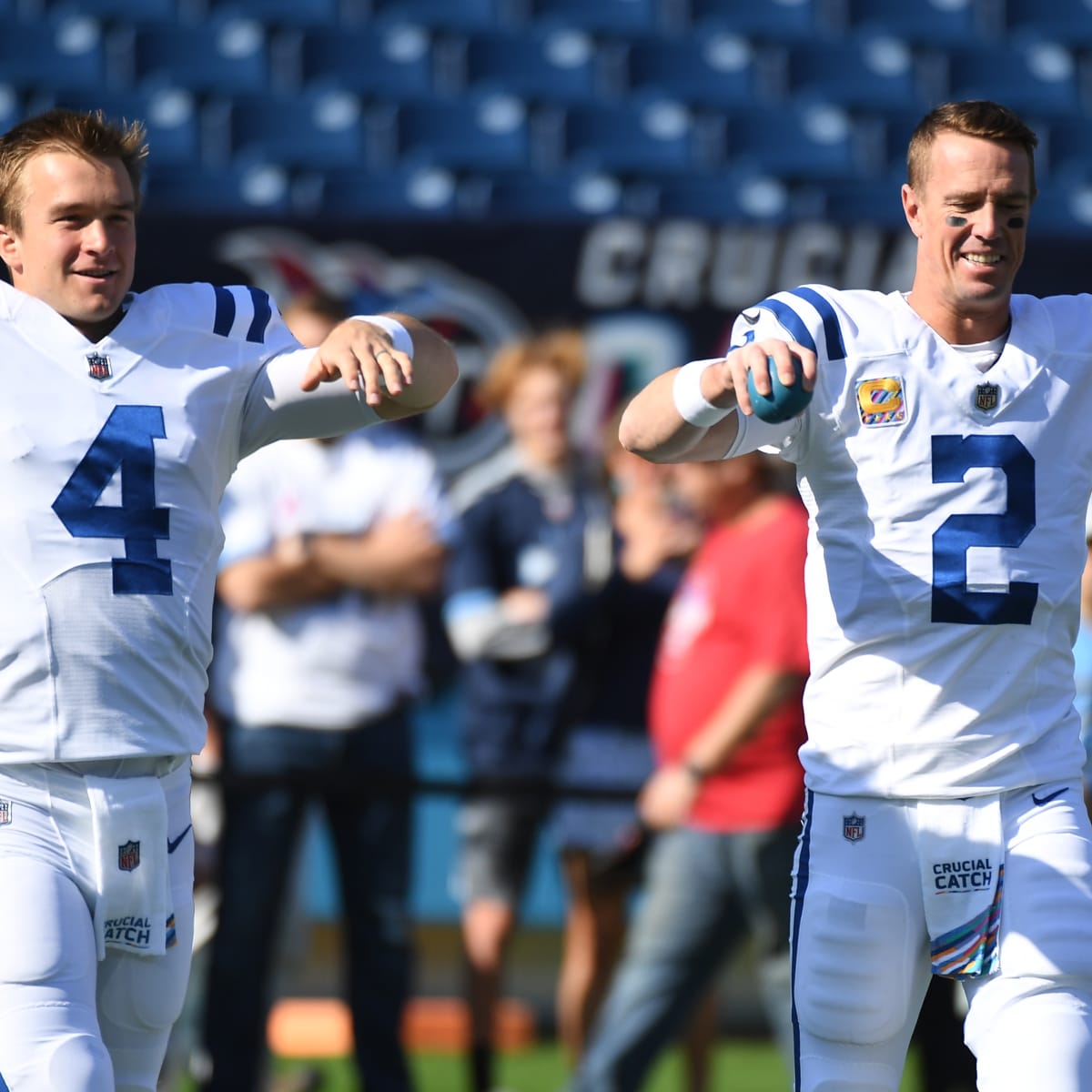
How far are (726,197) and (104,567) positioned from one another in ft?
18.7

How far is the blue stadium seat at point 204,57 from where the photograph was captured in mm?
8320

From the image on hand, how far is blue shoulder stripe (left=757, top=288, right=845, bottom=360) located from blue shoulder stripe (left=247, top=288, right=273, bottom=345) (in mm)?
816

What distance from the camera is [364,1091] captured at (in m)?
4.81

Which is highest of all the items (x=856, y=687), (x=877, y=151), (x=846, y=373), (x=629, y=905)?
(x=877, y=151)

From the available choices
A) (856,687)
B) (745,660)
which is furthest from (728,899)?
(856,687)

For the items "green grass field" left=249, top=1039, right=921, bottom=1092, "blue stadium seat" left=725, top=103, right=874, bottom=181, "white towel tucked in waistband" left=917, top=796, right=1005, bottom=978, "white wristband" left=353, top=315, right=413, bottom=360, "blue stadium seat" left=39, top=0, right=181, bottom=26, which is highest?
"blue stadium seat" left=39, top=0, right=181, bottom=26

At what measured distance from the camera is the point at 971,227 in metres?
2.89

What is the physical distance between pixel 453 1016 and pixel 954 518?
374cm

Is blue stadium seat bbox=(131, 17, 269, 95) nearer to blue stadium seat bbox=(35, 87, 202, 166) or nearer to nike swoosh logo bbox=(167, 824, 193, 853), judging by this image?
blue stadium seat bbox=(35, 87, 202, 166)

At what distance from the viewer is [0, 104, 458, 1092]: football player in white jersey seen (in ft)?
9.24

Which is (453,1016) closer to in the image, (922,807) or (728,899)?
(728,899)

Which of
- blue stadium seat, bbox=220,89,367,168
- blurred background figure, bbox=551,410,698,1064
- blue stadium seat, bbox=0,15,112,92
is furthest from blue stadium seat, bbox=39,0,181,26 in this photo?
blurred background figure, bbox=551,410,698,1064

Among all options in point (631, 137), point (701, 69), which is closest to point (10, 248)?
point (631, 137)

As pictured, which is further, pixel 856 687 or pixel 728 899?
pixel 728 899
